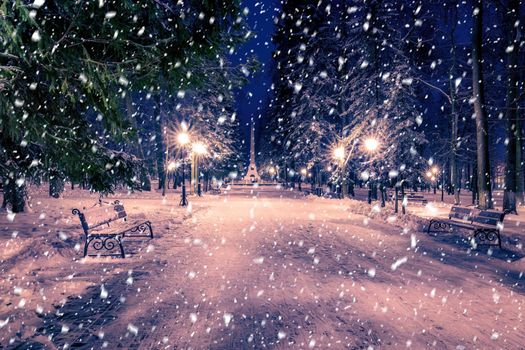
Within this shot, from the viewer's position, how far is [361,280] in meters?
6.65

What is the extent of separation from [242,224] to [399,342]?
10.2 metres

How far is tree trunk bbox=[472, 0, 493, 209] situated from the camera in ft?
45.0

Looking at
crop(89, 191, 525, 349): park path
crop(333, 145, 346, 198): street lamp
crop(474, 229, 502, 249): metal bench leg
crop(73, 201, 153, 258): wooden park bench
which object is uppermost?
crop(333, 145, 346, 198): street lamp

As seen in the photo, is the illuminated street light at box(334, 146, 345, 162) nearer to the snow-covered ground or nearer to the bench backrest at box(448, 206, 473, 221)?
the bench backrest at box(448, 206, 473, 221)

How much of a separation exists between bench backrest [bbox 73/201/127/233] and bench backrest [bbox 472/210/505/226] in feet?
32.6

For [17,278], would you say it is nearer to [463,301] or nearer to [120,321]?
[120,321]

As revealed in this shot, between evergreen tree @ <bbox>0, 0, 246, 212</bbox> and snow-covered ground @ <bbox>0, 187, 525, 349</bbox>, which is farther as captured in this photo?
evergreen tree @ <bbox>0, 0, 246, 212</bbox>

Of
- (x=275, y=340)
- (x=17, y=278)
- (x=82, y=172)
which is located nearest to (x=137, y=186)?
(x=82, y=172)

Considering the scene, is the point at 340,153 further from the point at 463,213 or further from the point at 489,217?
the point at 489,217

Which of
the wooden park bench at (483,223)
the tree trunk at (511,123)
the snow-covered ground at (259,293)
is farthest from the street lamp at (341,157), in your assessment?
the snow-covered ground at (259,293)

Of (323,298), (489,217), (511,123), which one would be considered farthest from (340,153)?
(323,298)

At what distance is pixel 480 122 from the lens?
1399 centimetres

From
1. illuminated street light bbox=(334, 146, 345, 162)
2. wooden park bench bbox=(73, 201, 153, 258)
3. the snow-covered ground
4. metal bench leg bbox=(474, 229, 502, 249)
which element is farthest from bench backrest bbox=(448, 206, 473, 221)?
illuminated street light bbox=(334, 146, 345, 162)

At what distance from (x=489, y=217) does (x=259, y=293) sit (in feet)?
24.6
